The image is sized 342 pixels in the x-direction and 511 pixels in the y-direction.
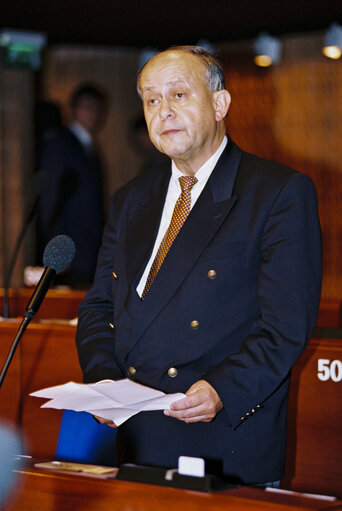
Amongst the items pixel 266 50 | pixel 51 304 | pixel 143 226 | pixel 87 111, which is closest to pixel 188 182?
pixel 143 226

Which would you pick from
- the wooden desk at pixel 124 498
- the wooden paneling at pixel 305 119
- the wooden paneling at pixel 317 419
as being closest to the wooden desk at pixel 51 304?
the wooden paneling at pixel 317 419

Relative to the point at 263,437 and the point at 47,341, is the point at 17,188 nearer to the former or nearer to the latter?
the point at 47,341

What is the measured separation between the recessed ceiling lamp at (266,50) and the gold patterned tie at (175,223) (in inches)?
226

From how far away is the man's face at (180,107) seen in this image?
199 cm

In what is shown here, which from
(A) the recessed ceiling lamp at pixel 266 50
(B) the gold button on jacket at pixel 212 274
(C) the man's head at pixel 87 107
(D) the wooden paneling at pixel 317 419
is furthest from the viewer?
(A) the recessed ceiling lamp at pixel 266 50

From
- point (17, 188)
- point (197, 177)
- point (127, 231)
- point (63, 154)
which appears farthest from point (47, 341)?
point (17, 188)

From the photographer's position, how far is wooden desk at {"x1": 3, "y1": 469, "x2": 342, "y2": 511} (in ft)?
4.17

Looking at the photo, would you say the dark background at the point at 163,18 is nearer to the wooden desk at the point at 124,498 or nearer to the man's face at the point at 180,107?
the man's face at the point at 180,107

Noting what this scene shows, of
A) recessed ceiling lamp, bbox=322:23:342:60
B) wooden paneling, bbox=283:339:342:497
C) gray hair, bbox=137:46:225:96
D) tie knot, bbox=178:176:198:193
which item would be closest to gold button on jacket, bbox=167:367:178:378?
tie knot, bbox=178:176:198:193

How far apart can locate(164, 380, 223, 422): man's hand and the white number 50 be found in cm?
107

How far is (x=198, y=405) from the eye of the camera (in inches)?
69.1

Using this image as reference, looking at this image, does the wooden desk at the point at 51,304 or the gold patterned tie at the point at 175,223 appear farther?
the wooden desk at the point at 51,304

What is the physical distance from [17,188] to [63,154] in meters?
1.26

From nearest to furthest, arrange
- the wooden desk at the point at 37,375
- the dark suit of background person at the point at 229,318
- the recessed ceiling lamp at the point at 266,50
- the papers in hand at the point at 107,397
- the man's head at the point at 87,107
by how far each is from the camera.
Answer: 1. the papers in hand at the point at 107,397
2. the dark suit of background person at the point at 229,318
3. the wooden desk at the point at 37,375
4. the man's head at the point at 87,107
5. the recessed ceiling lamp at the point at 266,50
